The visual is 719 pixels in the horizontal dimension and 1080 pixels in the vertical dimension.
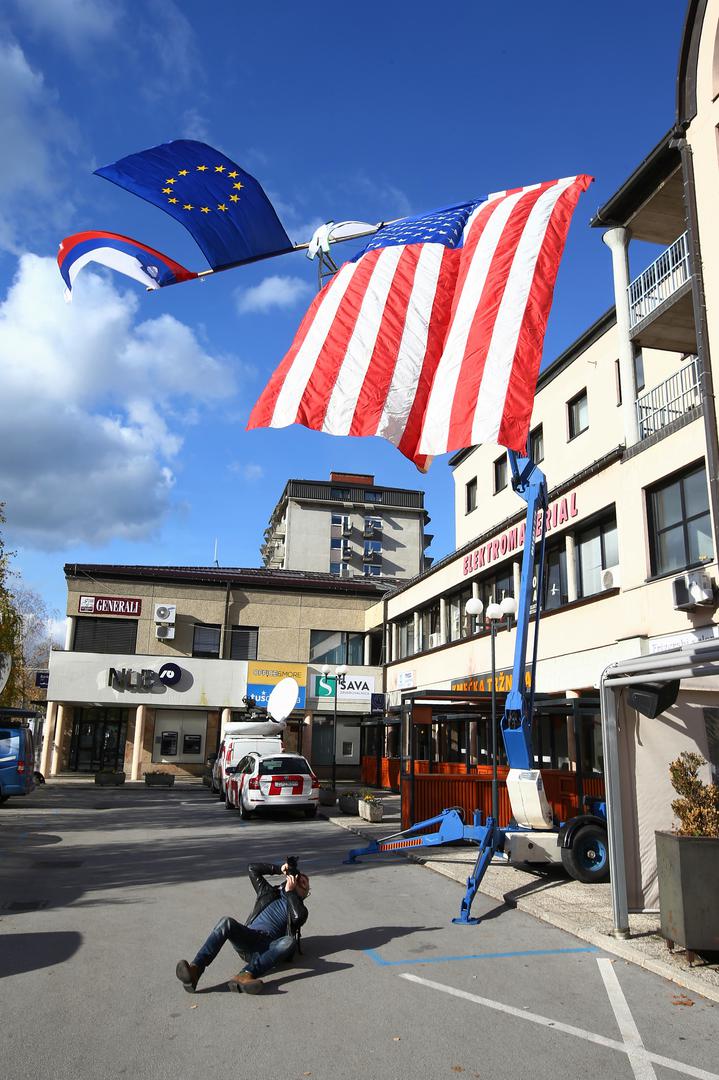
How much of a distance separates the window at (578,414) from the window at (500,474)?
5.23 meters

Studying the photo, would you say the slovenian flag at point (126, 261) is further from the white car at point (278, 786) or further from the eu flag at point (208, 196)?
the white car at point (278, 786)

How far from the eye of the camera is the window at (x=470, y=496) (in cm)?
3122

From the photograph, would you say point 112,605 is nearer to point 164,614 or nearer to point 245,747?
point 164,614

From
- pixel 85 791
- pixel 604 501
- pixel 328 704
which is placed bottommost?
pixel 85 791

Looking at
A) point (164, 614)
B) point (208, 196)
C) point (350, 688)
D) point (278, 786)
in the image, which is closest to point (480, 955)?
point (208, 196)

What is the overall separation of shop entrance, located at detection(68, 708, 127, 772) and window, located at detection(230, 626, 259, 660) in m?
6.14

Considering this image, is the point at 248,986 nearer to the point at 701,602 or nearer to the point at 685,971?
the point at 685,971

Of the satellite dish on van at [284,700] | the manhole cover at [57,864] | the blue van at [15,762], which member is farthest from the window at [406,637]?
the manhole cover at [57,864]

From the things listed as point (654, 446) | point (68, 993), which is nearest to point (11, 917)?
point (68, 993)

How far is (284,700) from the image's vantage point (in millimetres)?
28891

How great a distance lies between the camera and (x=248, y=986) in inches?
245

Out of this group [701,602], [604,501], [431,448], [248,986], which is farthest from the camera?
[604,501]

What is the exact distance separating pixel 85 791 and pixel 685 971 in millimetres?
27286

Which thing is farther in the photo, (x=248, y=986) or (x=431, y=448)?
(x=431, y=448)
